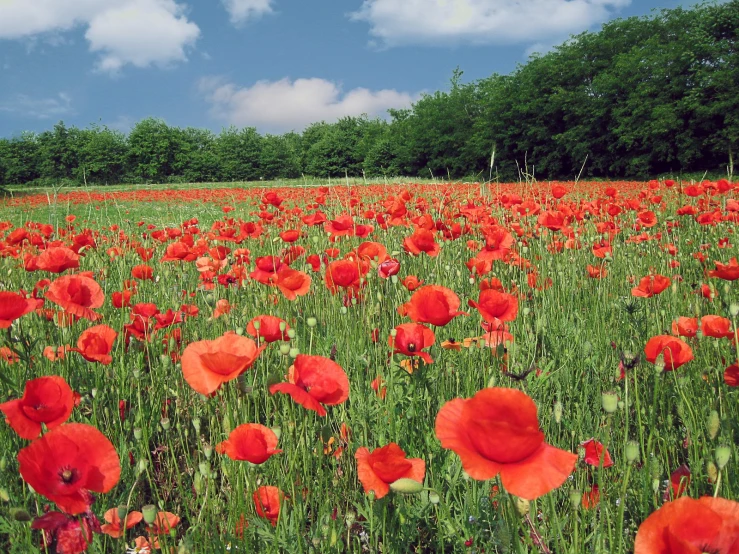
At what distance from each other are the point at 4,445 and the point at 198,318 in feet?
4.05

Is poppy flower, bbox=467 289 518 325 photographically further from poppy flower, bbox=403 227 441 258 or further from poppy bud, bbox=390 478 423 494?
poppy flower, bbox=403 227 441 258

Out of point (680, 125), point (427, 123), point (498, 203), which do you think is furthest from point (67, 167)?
point (498, 203)

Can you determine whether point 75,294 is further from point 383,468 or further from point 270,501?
point 383,468

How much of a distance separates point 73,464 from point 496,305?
1.12m

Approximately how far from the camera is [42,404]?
3.38 feet

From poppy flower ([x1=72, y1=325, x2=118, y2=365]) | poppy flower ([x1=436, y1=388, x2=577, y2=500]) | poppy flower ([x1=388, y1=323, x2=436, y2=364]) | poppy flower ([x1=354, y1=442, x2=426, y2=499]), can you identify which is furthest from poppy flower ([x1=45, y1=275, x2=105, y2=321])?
poppy flower ([x1=436, y1=388, x2=577, y2=500])

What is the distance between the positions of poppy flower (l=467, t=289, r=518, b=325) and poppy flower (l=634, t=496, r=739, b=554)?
94 centimetres

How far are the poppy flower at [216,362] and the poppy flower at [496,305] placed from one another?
0.71m

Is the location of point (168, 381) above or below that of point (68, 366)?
below

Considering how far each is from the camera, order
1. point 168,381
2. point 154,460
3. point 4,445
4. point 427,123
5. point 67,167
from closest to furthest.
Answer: point 4,445 < point 154,460 < point 168,381 < point 427,123 < point 67,167

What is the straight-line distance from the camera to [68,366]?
1.97 meters

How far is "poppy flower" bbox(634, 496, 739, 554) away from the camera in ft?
2.02

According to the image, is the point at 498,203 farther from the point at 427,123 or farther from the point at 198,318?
the point at 427,123

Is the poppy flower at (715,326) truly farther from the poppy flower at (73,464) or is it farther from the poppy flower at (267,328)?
the poppy flower at (73,464)
